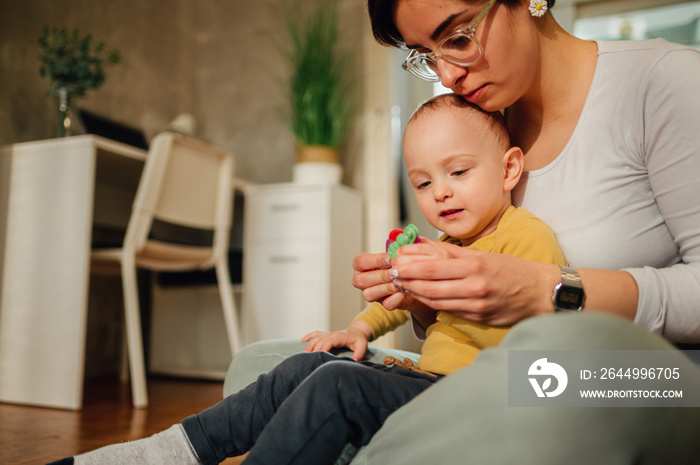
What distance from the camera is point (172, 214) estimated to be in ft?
6.82

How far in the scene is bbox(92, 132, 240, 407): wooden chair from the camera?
193cm

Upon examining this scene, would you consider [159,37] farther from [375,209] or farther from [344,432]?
[344,432]

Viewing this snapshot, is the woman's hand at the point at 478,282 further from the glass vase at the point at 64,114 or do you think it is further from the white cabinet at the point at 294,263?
the glass vase at the point at 64,114

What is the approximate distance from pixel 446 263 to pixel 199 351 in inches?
104

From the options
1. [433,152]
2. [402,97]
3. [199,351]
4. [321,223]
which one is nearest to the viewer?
[433,152]

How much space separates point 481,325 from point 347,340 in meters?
0.28

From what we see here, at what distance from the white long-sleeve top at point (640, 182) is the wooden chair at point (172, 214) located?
1.48 m

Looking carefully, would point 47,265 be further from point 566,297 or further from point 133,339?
point 566,297

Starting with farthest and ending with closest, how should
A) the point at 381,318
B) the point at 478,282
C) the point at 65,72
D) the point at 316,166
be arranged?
the point at 316,166 < the point at 65,72 < the point at 381,318 < the point at 478,282

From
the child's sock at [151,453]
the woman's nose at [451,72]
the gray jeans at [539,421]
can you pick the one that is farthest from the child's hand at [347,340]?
the woman's nose at [451,72]

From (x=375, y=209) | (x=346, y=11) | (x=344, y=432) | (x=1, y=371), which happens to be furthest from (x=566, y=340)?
(x=346, y=11)

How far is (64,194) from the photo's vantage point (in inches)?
76.1

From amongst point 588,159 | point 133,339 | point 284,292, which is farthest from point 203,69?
point 588,159

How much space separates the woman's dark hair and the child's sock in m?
0.75
